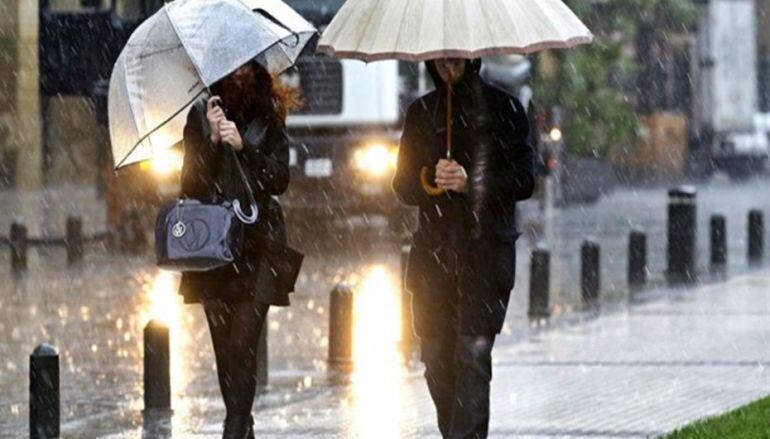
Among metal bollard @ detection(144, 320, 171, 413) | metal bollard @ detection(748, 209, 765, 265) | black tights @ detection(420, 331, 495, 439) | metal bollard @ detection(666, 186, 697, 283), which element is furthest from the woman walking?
metal bollard @ detection(748, 209, 765, 265)

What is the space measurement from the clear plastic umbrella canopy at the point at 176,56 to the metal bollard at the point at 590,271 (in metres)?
10.3

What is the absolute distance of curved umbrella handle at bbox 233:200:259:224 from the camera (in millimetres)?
8695

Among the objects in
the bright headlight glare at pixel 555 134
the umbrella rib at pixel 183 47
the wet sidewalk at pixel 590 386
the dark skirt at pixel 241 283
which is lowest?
the wet sidewalk at pixel 590 386

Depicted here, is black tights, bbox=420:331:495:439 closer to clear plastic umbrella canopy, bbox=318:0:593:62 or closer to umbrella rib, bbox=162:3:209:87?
clear plastic umbrella canopy, bbox=318:0:593:62

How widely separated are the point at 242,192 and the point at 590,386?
4384mm

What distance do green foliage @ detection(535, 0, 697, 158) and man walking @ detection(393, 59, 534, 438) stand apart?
33.5 metres

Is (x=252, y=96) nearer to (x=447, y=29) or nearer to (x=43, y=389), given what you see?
(x=447, y=29)

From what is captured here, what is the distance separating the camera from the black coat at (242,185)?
344 inches

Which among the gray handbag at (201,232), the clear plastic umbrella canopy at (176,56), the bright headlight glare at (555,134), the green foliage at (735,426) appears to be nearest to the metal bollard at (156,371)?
the clear plastic umbrella canopy at (176,56)

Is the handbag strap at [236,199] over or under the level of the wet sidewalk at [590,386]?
over

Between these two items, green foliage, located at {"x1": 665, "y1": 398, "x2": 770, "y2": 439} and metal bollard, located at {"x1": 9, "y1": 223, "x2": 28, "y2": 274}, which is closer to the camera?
green foliage, located at {"x1": 665, "y1": 398, "x2": 770, "y2": 439}

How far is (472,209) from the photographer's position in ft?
28.9

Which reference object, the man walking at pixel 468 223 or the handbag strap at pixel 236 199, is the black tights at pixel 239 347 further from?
the man walking at pixel 468 223

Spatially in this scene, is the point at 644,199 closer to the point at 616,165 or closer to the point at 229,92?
the point at 616,165
